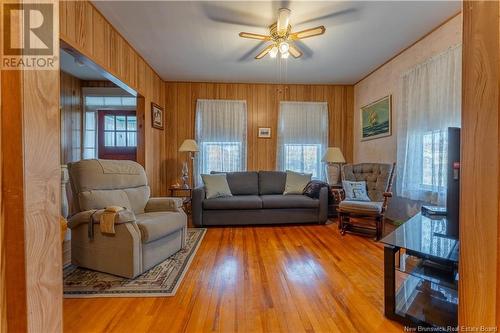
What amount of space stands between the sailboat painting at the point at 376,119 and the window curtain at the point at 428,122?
40 centimetres

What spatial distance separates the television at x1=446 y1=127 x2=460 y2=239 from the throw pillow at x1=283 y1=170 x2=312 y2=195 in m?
2.72

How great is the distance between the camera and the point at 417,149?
330cm

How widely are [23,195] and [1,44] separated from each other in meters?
0.38

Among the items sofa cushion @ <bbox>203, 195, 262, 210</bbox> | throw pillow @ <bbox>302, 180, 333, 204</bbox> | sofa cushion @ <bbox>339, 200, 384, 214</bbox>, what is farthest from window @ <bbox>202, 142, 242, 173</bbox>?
sofa cushion @ <bbox>339, 200, 384, 214</bbox>

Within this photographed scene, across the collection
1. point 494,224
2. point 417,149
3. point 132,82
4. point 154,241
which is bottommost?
point 154,241

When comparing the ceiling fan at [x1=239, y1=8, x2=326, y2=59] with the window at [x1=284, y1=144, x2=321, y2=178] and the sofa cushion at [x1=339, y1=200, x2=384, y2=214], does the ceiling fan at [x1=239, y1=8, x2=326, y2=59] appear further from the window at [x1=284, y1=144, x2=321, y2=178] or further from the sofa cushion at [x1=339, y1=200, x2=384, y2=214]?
the window at [x1=284, y1=144, x2=321, y2=178]

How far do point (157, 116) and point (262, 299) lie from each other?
3.88 m

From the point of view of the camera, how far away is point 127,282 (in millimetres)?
2104

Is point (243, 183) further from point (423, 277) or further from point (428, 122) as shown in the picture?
point (423, 277)

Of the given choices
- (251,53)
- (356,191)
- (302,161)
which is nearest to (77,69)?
(251,53)

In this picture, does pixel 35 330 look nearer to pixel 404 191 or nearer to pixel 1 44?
pixel 1 44

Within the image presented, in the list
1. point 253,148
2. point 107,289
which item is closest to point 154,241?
point 107,289

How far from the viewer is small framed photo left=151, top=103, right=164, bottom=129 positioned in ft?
14.6

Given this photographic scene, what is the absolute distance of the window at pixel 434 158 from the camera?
113 inches
